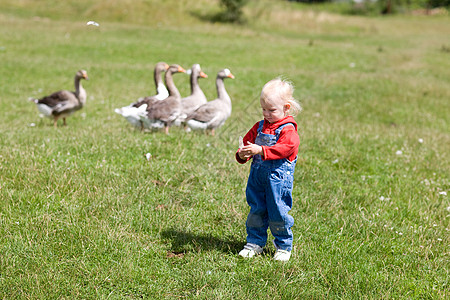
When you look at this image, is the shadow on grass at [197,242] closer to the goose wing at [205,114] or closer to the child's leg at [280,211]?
the child's leg at [280,211]

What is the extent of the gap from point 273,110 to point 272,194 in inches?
38.6

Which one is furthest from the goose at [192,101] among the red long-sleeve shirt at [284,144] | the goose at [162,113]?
the red long-sleeve shirt at [284,144]

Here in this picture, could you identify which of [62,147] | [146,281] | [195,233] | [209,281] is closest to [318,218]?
[195,233]

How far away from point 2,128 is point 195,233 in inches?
300

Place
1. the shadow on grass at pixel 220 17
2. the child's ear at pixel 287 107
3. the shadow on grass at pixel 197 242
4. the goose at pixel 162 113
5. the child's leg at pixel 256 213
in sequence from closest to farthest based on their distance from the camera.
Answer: the child's ear at pixel 287 107
the child's leg at pixel 256 213
the shadow on grass at pixel 197 242
the goose at pixel 162 113
the shadow on grass at pixel 220 17

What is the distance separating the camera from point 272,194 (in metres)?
4.52

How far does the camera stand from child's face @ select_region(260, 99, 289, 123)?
4.41 m

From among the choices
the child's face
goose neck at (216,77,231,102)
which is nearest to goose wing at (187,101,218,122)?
goose neck at (216,77,231,102)

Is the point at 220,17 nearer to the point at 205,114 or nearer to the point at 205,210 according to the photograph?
the point at 205,114

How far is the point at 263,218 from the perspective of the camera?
4.92 metres

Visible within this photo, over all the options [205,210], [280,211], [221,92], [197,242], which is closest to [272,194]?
[280,211]

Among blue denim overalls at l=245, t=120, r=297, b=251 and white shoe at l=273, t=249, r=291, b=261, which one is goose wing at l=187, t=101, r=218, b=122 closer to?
blue denim overalls at l=245, t=120, r=297, b=251

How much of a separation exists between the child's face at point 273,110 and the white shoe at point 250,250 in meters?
1.64

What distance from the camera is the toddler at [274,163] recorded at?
439 cm
